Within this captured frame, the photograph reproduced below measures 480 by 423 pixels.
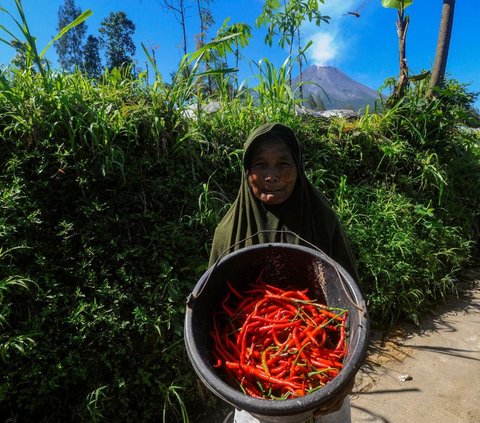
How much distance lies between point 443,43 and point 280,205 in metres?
5.14

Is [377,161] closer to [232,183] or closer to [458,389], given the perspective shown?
[232,183]

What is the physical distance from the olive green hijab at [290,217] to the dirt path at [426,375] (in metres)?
1.57

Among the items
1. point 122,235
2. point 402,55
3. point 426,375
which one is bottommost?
point 426,375

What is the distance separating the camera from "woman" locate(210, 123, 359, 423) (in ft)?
4.66

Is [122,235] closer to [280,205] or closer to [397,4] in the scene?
[280,205]

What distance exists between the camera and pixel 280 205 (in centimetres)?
150

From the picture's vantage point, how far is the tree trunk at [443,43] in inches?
193

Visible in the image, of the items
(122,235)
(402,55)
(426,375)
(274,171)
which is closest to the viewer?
(274,171)

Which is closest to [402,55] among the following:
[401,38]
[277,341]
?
[401,38]

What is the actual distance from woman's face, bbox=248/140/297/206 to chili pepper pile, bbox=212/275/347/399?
0.38m

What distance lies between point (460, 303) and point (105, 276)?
3720 millimetres

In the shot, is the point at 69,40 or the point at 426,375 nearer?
the point at 426,375

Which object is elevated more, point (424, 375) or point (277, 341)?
point (277, 341)

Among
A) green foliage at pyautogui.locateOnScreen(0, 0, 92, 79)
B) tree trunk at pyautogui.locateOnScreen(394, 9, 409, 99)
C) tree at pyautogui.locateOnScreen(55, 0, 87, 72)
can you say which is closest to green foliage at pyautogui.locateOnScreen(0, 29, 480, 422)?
green foliage at pyautogui.locateOnScreen(0, 0, 92, 79)
